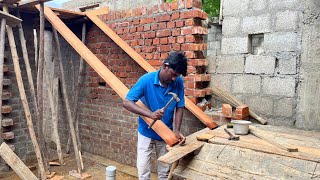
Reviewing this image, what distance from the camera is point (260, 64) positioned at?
305cm

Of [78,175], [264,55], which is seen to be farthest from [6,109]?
[264,55]

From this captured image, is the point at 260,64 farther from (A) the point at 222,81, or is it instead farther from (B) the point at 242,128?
(B) the point at 242,128

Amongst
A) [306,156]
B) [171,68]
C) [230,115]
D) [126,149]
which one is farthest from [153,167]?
[306,156]

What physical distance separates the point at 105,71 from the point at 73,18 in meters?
1.97

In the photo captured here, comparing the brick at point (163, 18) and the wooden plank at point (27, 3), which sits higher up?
the wooden plank at point (27, 3)

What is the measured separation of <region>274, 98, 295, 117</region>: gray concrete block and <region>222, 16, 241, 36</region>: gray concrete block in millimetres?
946

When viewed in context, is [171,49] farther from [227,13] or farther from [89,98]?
[89,98]

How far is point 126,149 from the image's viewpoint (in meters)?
4.45

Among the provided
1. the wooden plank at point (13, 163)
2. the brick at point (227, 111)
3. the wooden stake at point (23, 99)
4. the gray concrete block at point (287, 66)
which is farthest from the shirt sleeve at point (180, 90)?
the wooden stake at point (23, 99)

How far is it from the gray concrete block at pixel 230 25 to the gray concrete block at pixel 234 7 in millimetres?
68

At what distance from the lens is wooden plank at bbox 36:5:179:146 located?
2.41 meters

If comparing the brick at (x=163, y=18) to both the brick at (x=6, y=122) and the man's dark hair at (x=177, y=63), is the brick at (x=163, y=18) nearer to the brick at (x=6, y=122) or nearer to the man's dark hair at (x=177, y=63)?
the man's dark hair at (x=177, y=63)

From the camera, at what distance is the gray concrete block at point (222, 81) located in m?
3.33

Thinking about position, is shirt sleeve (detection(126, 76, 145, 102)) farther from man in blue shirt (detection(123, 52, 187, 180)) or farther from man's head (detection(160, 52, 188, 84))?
man's head (detection(160, 52, 188, 84))
